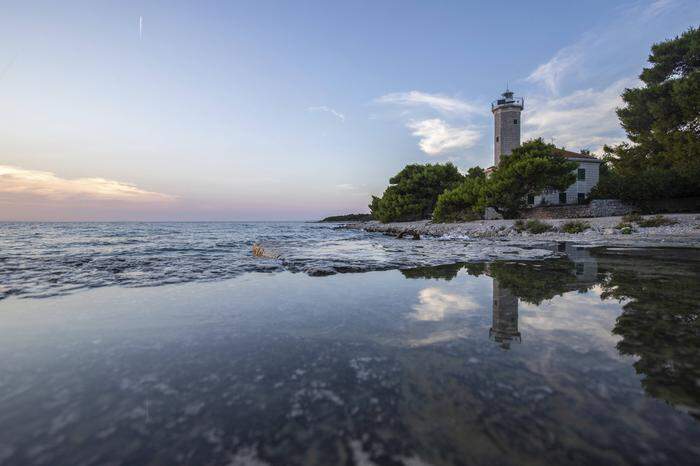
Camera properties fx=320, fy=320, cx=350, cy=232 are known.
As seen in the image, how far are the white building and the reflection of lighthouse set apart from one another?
39.4 metres

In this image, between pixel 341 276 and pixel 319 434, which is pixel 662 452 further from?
pixel 341 276

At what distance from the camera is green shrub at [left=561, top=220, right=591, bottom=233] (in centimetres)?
1989

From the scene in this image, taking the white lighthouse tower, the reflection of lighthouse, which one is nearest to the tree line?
the white lighthouse tower

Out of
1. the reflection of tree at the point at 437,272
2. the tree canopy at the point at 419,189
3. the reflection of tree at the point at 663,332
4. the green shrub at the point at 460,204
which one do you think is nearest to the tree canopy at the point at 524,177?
the green shrub at the point at 460,204

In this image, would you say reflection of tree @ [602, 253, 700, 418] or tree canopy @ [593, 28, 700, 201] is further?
tree canopy @ [593, 28, 700, 201]

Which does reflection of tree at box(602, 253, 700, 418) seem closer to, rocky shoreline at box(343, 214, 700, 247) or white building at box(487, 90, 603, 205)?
rocky shoreline at box(343, 214, 700, 247)

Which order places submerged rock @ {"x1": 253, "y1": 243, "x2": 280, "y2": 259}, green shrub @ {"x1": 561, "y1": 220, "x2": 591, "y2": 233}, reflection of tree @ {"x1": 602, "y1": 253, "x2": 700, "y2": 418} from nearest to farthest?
reflection of tree @ {"x1": 602, "y1": 253, "x2": 700, "y2": 418}
submerged rock @ {"x1": 253, "y1": 243, "x2": 280, "y2": 259}
green shrub @ {"x1": 561, "y1": 220, "x2": 591, "y2": 233}

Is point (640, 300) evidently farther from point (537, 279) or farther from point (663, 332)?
point (537, 279)

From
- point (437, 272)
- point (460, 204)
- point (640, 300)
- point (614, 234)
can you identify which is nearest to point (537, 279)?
point (640, 300)

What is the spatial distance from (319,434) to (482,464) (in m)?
0.79

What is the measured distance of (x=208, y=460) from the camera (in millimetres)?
1509

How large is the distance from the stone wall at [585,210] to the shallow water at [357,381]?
35.7m

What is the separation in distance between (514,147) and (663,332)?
Answer: 4337 cm

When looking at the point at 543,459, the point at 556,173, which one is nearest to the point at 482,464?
the point at 543,459
